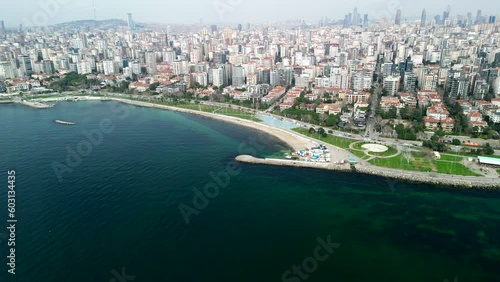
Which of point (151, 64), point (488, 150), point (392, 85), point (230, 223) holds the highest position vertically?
point (151, 64)

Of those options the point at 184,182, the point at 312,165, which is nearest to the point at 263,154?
the point at 312,165

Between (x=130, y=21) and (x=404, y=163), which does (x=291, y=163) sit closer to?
(x=404, y=163)

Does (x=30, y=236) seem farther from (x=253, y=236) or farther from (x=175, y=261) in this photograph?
(x=253, y=236)
